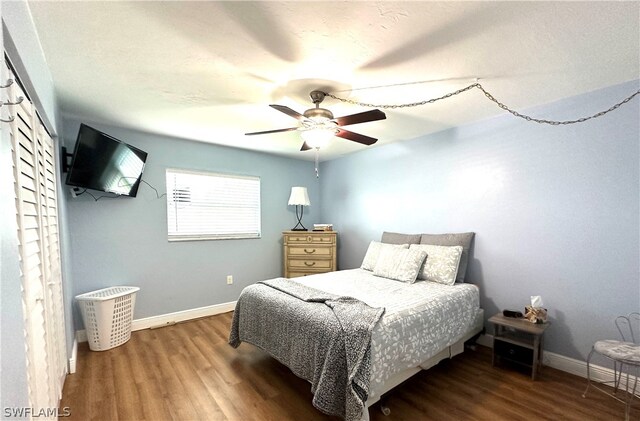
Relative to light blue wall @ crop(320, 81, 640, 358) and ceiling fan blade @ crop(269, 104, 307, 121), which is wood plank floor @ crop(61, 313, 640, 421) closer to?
light blue wall @ crop(320, 81, 640, 358)

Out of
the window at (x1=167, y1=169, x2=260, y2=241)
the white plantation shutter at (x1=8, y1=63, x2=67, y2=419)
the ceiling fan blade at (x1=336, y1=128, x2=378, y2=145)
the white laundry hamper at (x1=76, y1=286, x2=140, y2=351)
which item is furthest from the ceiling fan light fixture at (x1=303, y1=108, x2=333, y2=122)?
the white laundry hamper at (x1=76, y1=286, x2=140, y2=351)

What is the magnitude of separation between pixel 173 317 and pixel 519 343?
11.9ft

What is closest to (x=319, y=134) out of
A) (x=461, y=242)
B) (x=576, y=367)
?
(x=461, y=242)

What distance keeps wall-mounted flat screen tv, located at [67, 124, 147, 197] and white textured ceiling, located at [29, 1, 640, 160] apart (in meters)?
0.31

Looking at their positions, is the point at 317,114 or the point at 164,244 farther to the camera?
the point at 164,244

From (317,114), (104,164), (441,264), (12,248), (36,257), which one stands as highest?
(317,114)

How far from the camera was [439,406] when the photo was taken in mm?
1878

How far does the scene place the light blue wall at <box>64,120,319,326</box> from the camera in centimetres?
287

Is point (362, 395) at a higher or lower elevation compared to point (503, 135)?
lower

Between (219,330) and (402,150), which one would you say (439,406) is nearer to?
(219,330)

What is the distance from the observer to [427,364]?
Answer: 215 cm

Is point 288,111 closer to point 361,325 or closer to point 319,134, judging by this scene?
point 319,134

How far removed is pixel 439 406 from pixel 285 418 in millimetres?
1056

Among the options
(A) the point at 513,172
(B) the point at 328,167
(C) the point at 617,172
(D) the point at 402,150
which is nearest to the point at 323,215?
(B) the point at 328,167
